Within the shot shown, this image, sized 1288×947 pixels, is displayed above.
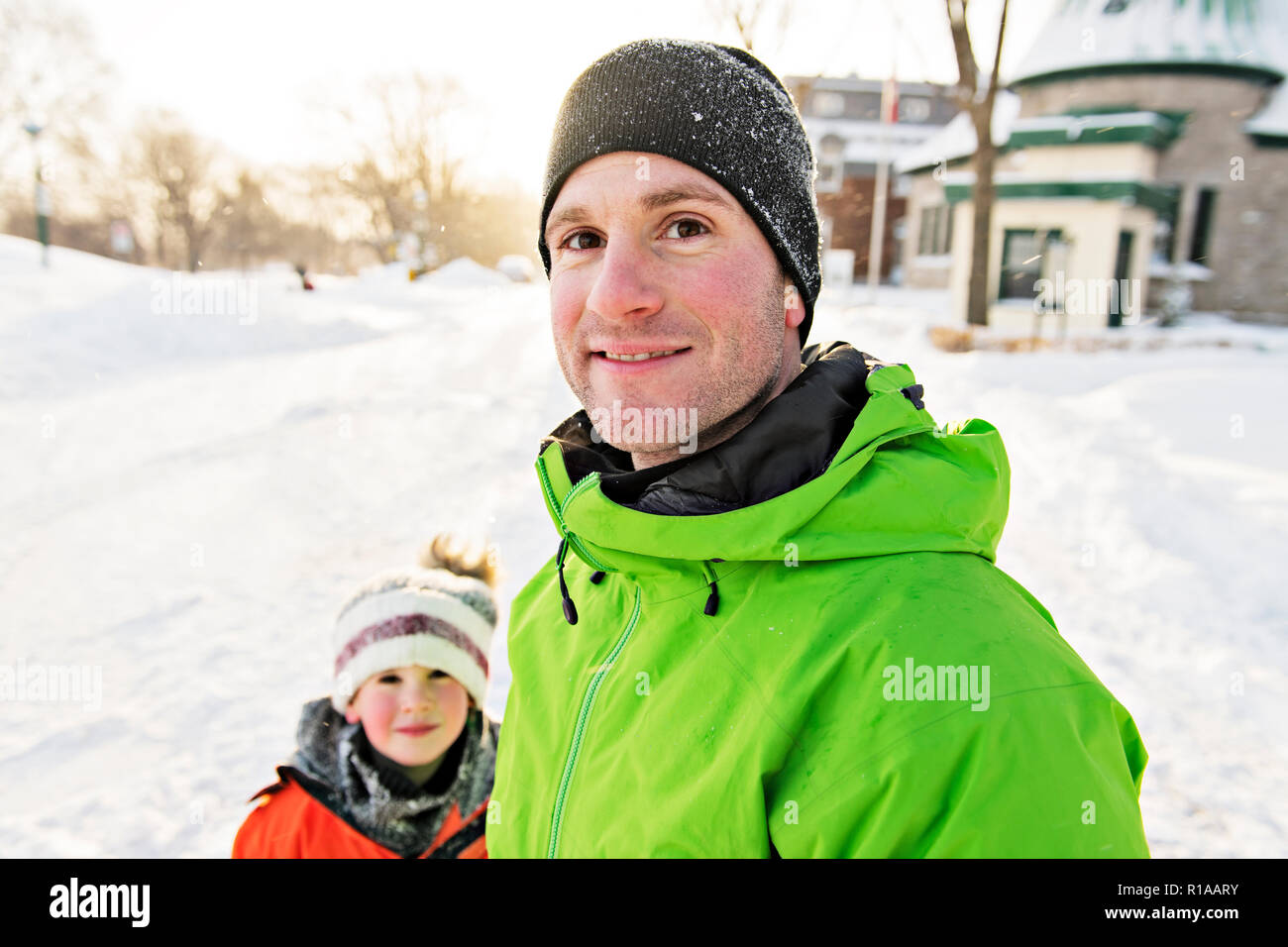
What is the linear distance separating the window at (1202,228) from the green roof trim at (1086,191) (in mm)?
1618

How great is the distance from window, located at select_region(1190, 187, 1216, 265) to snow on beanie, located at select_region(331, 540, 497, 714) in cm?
2537

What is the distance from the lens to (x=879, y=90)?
4569 cm

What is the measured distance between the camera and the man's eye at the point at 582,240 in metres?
1.79

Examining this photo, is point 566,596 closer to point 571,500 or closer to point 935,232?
point 571,500

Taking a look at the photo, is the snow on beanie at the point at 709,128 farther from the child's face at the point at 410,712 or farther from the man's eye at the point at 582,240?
the child's face at the point at 410,712

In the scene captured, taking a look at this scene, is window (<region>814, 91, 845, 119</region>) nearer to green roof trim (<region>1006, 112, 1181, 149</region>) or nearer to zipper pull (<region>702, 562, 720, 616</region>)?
green roof trim (<region>1006, 112, 1181, 149</region>)

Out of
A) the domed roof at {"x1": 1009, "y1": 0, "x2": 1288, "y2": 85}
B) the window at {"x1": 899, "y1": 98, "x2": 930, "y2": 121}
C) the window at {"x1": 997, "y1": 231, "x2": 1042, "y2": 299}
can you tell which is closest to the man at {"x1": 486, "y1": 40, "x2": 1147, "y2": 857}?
Answer: the window at {"x1": 997, "y1": 231, "x2": 1042, "y2": 299}

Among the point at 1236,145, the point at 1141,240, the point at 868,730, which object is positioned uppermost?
the point at 1236,145

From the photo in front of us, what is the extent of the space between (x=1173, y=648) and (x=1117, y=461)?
362cm

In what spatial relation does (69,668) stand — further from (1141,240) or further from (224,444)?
(1141,240)

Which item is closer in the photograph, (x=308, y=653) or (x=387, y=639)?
(x=387, y=639)

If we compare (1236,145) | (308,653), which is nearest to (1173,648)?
(308,653)

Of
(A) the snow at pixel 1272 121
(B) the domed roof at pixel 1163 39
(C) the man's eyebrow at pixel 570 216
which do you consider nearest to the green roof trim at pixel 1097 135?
(B) the domed roof at pixel 1163 39

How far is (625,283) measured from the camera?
162 centimetres
